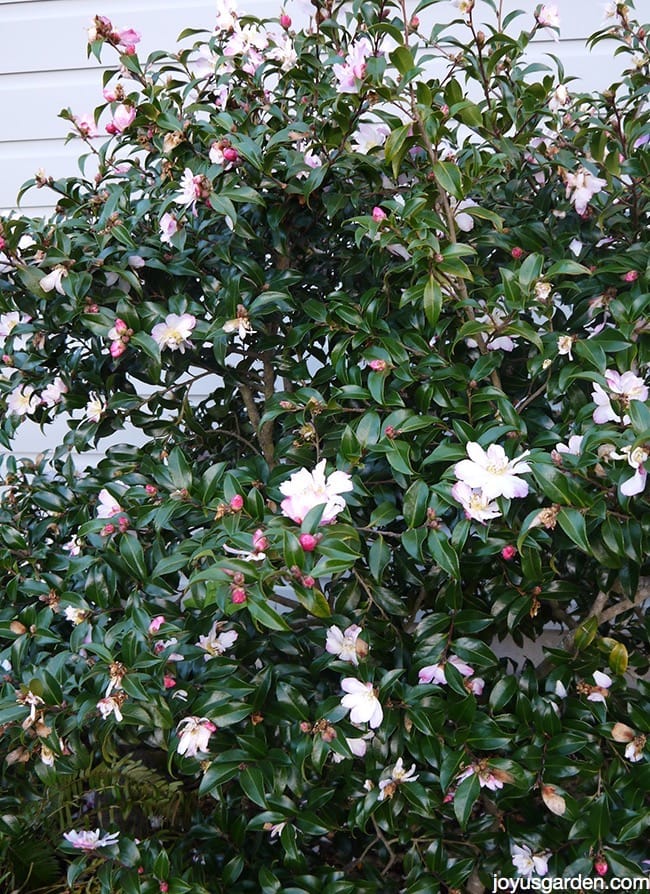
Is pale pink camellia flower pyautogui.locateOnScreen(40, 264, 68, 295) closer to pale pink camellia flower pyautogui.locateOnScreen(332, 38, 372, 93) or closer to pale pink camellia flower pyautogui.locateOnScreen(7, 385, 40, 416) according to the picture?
pale pink camellia flower pyautogui.locateOnScreen(7, 385, 40, 416)

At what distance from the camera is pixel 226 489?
1.07 metres

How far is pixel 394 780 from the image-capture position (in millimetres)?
1172

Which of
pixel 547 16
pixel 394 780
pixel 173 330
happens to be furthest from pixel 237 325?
pixel 547 16

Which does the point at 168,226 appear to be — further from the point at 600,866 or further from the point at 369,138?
the point at 600,866

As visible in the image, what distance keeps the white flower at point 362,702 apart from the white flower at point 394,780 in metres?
0.11

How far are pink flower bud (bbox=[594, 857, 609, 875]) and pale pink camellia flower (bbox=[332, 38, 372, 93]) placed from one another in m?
1.17

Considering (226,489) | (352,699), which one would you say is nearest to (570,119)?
(226,489)

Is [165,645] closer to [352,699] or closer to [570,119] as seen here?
[352,699]

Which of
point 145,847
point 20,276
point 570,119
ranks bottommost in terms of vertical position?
point 145,847

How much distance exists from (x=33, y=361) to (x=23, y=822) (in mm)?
840

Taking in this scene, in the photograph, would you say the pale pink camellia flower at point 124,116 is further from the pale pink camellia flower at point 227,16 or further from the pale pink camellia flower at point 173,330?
the pale pink camellia flower at point 173,330

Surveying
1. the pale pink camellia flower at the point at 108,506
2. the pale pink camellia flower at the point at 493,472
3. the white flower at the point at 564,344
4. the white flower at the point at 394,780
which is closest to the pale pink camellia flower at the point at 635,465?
the pale pink camellia flower at the point at 493,472

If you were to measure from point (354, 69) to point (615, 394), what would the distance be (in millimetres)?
619

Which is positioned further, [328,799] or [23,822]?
[23,822]
